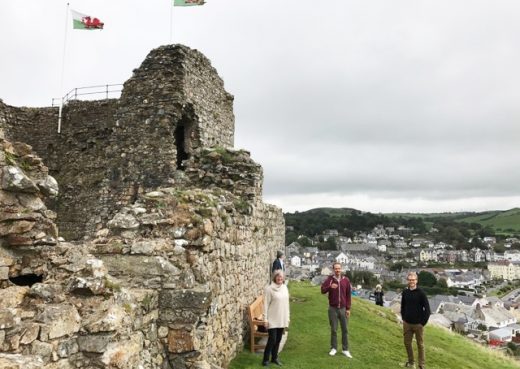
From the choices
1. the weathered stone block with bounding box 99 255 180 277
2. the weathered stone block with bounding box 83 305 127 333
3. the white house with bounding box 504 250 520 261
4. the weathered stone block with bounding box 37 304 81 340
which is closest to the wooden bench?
the weathered stone block with bounding box 99 255 180 277

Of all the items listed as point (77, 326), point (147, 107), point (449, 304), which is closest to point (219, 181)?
point (147, 107)

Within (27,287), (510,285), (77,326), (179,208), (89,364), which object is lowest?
(510,285)

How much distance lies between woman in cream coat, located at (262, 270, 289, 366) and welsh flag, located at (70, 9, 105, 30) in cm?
1488

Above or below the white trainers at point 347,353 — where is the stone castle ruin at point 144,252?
above

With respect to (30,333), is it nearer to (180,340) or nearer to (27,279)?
(27,279)

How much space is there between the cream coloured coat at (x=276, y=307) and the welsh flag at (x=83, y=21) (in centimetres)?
1493

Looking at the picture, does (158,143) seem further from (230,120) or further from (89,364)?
(89,364)

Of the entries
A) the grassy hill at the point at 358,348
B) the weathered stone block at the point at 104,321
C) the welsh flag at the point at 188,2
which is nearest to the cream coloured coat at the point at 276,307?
the grassy hill at the point at 358,348

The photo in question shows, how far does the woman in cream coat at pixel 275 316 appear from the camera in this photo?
9023 millimetres

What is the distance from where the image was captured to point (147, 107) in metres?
13.9

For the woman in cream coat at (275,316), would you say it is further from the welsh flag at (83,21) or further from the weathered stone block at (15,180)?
the welsh flag at (83,21)

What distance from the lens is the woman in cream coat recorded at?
29.6 ft

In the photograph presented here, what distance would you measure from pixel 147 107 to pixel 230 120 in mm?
4318

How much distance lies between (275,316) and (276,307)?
18 centimetres
